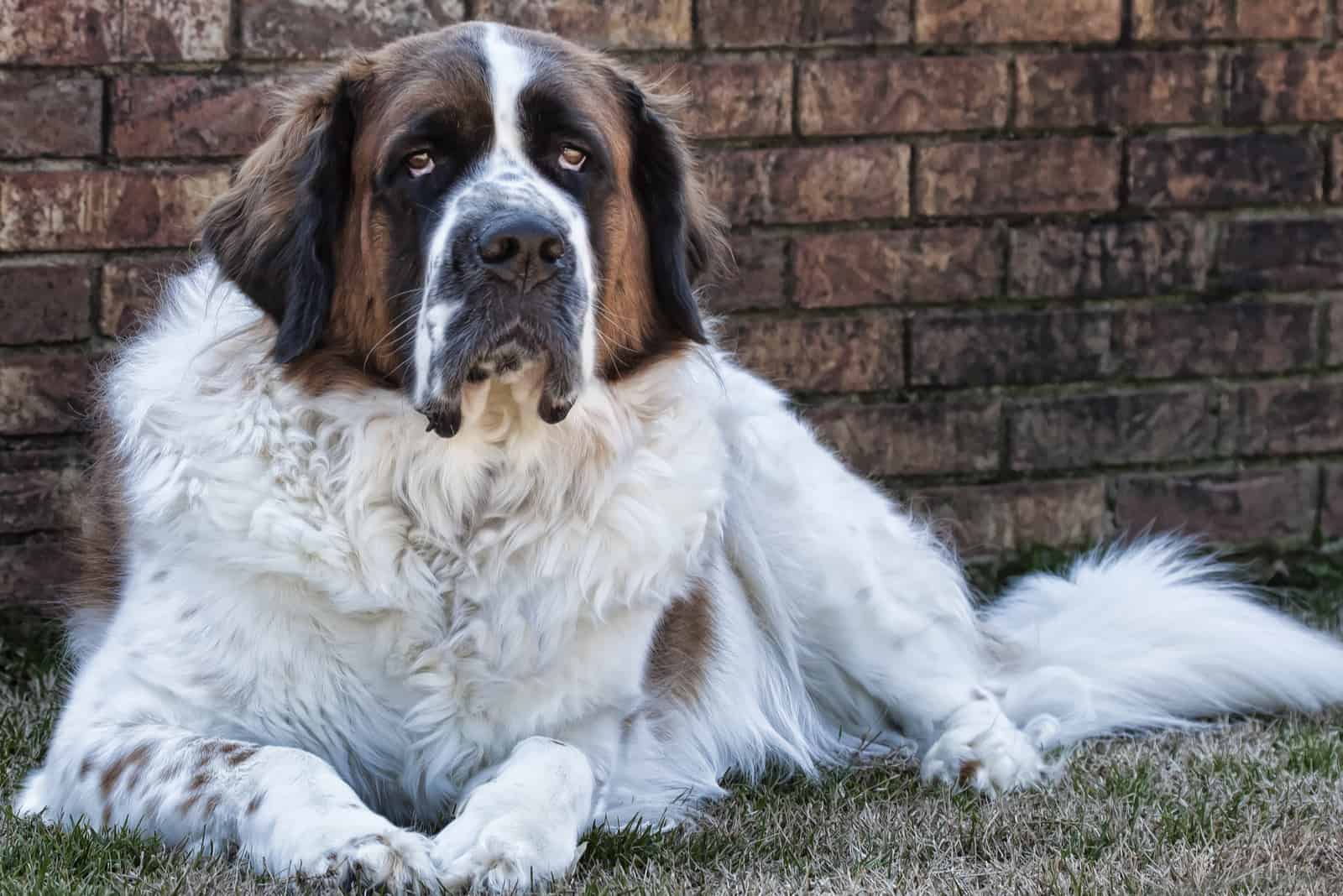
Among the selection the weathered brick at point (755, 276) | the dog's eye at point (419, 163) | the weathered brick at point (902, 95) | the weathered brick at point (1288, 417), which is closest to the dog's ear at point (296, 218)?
the dog's eye at point (419, 163)

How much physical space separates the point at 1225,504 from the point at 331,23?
2.30 meters

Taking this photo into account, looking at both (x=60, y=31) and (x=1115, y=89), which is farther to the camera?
(x=1115, y=89)

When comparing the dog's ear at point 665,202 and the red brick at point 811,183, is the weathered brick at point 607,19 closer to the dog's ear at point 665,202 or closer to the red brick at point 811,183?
the red brick at point 811,183

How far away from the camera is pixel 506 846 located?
2.25m

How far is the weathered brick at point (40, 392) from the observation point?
11.4 ft

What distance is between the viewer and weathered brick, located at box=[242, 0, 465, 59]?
3.45 m

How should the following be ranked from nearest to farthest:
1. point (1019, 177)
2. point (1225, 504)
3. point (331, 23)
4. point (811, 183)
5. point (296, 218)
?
point (296, 218)
point (331, 23)
point (811, 183)
point (1019, 177)
point (1225, 504)

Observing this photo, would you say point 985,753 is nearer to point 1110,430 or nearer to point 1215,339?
point 1110,430

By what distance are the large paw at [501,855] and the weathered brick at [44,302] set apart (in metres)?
1.67

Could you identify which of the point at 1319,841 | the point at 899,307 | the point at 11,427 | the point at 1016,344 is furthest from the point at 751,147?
the point at 1319,841

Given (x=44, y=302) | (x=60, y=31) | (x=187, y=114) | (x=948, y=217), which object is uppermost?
(x=60, y=31)

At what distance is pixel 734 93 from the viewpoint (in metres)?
3.67

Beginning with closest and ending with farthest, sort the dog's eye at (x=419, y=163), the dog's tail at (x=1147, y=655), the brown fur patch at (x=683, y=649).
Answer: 1. the dog's eye at (x=419, y=163)
2. the brown fur patch at (x=683, y=649)
3. the dog's tail at (x=1147, y=655)

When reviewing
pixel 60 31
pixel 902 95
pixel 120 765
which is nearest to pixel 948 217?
pixel 902 95
